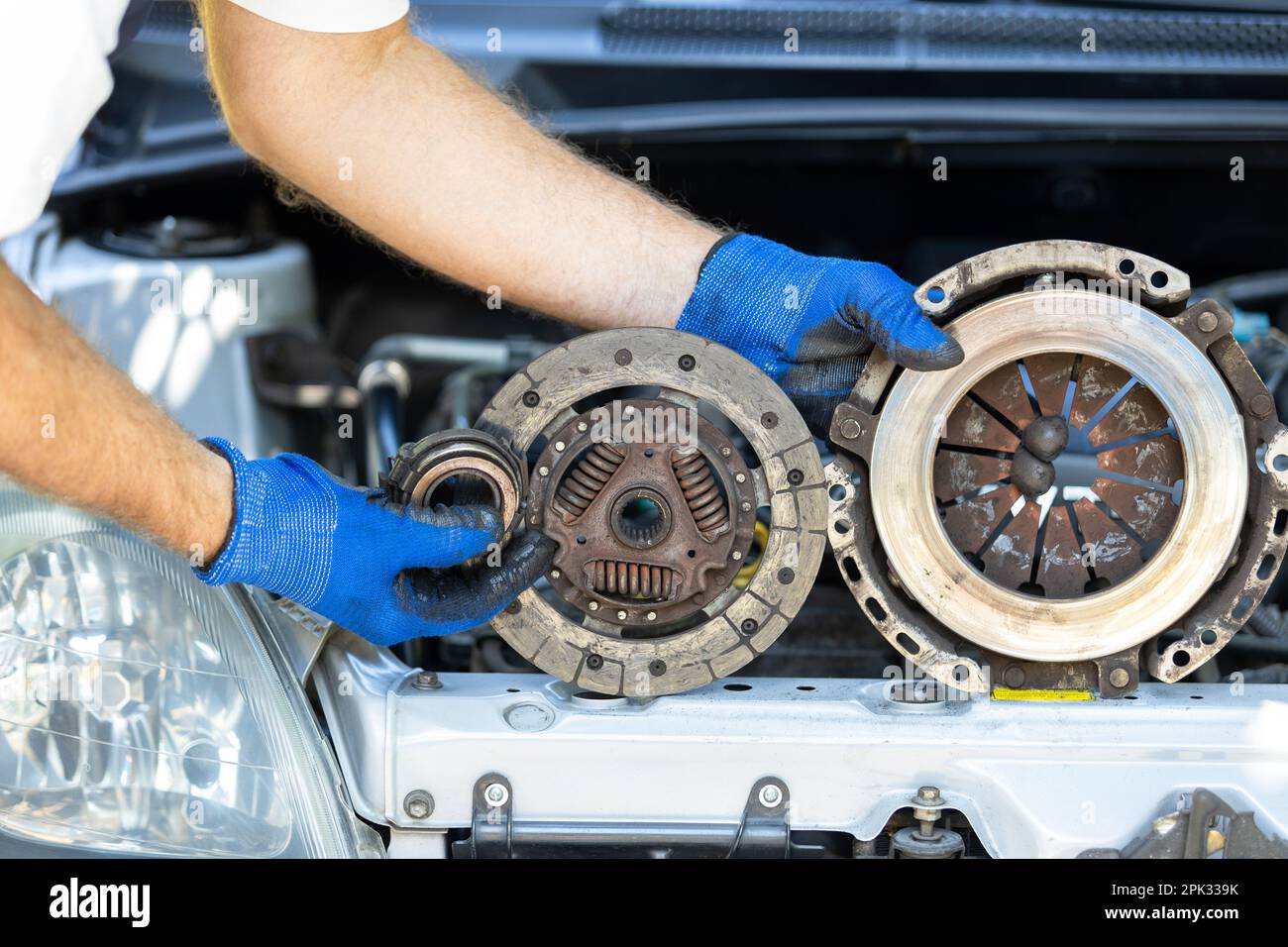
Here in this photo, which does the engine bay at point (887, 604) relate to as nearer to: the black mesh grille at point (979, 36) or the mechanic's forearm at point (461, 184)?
the mechanic's forearm at point (461, 184)

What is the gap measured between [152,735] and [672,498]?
563mm

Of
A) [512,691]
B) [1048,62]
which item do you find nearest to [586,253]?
[512,691]

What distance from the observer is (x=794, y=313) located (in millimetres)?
1476

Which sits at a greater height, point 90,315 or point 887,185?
point 887,185

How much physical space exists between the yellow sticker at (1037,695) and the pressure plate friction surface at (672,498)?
0.74 ft

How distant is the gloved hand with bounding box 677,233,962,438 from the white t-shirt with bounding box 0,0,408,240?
676 millimetres

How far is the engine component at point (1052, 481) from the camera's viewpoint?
129cm

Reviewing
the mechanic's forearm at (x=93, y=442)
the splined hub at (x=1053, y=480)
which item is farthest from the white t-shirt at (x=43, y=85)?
the splined hub at (x=1053, y=480)

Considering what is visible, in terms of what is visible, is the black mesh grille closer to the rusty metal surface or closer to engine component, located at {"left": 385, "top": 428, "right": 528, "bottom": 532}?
the rusty metal surface

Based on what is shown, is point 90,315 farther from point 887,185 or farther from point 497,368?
point 887,185

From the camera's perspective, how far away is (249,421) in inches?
84.6
